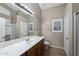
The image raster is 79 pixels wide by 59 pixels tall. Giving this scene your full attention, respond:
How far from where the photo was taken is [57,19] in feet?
5.38

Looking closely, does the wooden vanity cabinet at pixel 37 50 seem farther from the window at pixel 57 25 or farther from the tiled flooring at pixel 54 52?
the window at pixel 57 25

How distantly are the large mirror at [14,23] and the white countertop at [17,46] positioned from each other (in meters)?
0.08

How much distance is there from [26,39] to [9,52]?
425mm

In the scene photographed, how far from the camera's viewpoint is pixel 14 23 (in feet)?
5.89

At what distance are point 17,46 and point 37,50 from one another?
336mm

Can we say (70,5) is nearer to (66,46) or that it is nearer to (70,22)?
(70,22)

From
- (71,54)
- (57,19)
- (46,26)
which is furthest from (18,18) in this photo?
(71,54)

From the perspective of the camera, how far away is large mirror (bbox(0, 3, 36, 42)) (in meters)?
1.61

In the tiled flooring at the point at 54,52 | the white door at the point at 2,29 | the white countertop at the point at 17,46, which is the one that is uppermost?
the white door at the point at 2,29

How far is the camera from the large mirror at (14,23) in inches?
63.5

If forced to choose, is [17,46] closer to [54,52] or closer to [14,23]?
[14,23]

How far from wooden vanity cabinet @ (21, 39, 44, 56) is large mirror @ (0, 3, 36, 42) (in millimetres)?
229

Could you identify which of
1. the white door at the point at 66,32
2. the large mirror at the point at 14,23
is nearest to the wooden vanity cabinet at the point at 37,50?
the large mirror at the point at 14,23

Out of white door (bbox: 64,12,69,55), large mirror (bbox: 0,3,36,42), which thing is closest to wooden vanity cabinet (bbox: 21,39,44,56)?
large mirror (bbox: 0,3,36,42)
